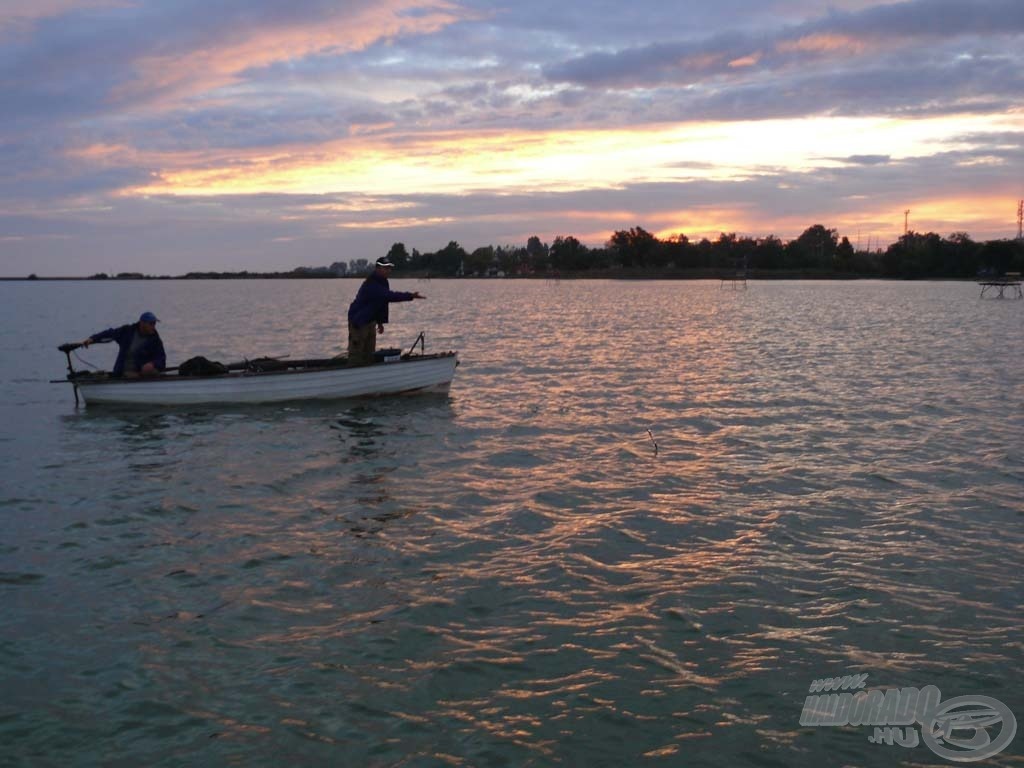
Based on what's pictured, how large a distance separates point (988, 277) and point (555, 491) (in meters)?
201

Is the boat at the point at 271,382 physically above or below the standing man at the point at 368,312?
below

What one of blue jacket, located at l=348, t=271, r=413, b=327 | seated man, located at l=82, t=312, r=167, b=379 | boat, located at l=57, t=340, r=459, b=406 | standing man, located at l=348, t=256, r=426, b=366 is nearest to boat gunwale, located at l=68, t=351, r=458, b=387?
boat, located at l=57, t=340, r=459, b=406

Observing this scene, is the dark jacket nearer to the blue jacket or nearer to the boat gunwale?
the boat gunwale

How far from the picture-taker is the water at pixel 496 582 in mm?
6598

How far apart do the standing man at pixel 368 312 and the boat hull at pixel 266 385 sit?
58cm

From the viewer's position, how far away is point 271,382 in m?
21.2

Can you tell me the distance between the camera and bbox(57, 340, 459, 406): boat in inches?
821

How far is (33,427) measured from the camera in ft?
65.0

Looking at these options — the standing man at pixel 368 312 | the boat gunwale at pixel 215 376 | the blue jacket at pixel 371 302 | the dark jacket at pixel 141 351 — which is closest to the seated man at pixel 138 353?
the dark jacket at pixel 141 351

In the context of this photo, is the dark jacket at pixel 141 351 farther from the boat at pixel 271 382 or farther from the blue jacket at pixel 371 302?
the blue jacket at pixel 371 302

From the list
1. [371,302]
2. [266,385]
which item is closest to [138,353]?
[266,385]

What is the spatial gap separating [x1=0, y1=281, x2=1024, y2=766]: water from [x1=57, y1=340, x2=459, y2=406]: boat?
82cm

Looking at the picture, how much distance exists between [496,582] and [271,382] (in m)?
13.3

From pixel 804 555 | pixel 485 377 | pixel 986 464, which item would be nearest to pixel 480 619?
pixel 804 555
